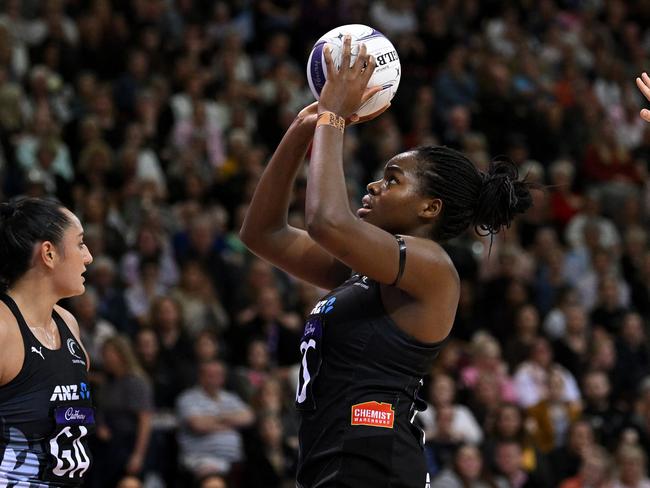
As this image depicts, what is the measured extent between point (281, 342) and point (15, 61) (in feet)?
13.1

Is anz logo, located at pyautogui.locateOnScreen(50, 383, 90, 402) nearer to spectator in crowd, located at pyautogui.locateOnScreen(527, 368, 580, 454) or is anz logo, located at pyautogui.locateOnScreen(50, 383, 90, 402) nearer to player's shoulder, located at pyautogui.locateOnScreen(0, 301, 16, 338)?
player's shoulder, located at pyautogui.locateOnScreen(0, 301, 16, 338)

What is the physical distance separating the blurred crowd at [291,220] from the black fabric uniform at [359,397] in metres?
4.06

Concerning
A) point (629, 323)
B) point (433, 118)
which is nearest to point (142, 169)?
point (433, 118)

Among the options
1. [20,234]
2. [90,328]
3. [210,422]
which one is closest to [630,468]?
[210,422]

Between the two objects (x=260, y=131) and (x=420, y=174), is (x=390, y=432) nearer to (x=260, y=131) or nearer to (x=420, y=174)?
(x=420, y=174)

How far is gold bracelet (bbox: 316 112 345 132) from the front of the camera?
3744 millimetres

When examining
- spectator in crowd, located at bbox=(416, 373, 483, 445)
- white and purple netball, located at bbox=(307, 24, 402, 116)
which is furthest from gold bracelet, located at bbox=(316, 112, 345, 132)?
spectator in crowd, located at bbox=(416, 373, 483, 445)

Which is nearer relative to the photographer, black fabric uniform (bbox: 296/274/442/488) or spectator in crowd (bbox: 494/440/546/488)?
black fabric uniform (bbox: 296/274/442/488)

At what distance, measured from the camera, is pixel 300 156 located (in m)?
4.28

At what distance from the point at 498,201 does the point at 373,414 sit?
0.84 meters

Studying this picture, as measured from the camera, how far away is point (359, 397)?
151 inches

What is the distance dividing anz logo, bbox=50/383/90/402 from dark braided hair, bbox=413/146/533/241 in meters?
1.31

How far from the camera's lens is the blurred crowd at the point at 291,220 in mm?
9078

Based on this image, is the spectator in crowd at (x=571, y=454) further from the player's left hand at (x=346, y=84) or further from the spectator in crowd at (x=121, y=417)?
the player's left hand at (x=346, y=84)
